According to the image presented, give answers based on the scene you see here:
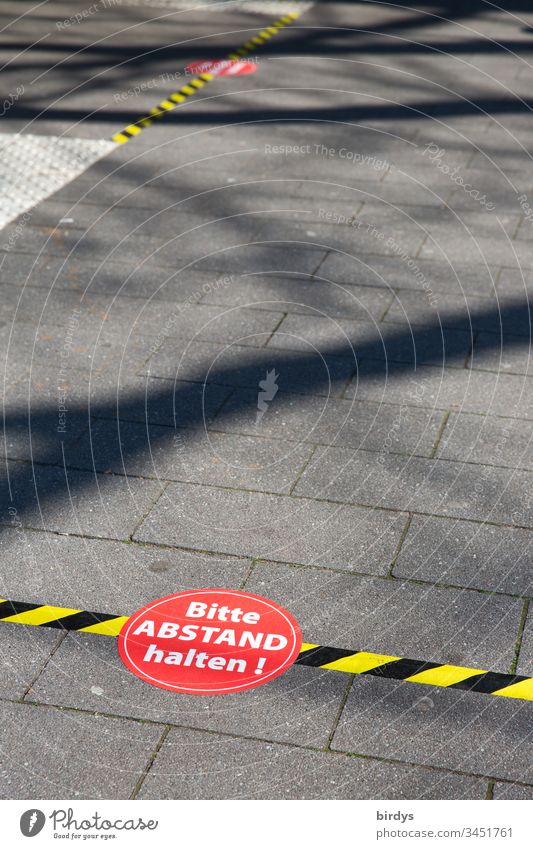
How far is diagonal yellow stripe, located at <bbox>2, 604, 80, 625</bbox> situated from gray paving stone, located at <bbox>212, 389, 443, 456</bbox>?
6.18 feet

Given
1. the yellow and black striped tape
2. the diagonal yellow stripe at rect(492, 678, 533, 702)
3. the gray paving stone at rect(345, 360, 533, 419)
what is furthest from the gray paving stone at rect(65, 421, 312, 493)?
the yellow and black striped tape

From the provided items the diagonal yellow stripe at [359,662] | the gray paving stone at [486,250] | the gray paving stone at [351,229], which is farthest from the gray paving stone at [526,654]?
the gray paving stone at [351,229]

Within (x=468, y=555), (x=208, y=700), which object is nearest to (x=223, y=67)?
(x=468, y=555)

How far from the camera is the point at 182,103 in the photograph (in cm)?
1294

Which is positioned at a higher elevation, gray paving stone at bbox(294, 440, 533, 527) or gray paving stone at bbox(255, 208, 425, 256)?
gray paving stone at bbox(255, 208, 425, 256)

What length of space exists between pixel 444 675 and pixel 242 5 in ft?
52.9

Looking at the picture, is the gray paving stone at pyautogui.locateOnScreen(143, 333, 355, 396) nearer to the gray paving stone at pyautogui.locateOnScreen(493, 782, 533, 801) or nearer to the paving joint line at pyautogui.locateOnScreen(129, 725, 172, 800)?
the paving joint line at pyautogui.locateOnScreen(129, 725, 172, 800)

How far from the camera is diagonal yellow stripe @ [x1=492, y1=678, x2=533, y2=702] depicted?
4.46 metres

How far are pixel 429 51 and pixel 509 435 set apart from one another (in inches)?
424

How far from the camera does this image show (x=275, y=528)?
5.56 meters

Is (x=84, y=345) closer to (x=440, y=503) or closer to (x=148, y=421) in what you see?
(x=148, y=421)

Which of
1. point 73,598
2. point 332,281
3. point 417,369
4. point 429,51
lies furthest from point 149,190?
point 429,51

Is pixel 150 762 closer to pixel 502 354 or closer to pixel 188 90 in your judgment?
pixel 502 354

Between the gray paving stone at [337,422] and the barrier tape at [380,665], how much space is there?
5.96ft
